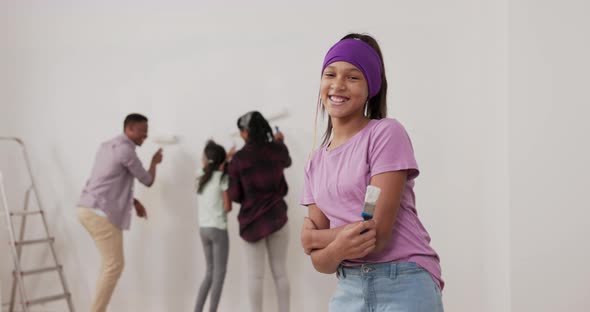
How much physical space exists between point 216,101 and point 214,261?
1167mm

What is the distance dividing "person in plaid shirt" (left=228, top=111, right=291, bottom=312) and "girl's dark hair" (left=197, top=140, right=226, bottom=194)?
19 cm

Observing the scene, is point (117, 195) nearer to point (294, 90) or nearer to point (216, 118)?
point (216, 118)

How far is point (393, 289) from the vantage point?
48.1 inches

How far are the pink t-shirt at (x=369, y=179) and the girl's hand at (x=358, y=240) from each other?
0.25 feet

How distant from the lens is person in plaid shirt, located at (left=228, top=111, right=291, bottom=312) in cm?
338

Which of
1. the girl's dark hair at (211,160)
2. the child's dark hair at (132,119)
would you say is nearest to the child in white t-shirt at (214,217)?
the girl's dark hair at (211,160)

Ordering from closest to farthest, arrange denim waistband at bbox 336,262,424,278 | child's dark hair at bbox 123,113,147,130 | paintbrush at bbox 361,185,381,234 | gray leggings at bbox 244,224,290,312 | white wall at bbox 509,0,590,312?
paintbrush at bbox 361,185,381,234 < denim waistband at bbox 336,262,424,278 < white wall at bbox 509,0,590,312 < gray leggings at bbox 244,224,290,312 < child's dark hair at bbox 123,113,147,130

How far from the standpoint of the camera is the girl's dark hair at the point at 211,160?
3.61 metres

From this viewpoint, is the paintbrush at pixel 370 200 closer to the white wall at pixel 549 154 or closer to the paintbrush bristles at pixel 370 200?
the paintbrush bristles at pixel 370 200

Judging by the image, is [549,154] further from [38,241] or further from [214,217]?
[38,241]

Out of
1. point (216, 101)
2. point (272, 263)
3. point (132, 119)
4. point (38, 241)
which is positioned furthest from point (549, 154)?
point (38, 241)

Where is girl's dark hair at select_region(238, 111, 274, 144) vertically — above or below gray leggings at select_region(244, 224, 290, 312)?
above

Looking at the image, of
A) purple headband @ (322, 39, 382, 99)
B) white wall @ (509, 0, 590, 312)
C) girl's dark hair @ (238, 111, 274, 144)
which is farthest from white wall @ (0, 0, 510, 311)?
purple headband @ (322, 39, 382, 99)

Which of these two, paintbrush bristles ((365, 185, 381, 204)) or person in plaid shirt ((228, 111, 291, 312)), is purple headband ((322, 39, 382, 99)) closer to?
paintbrush bristles ((365, 185, 381, 204))
